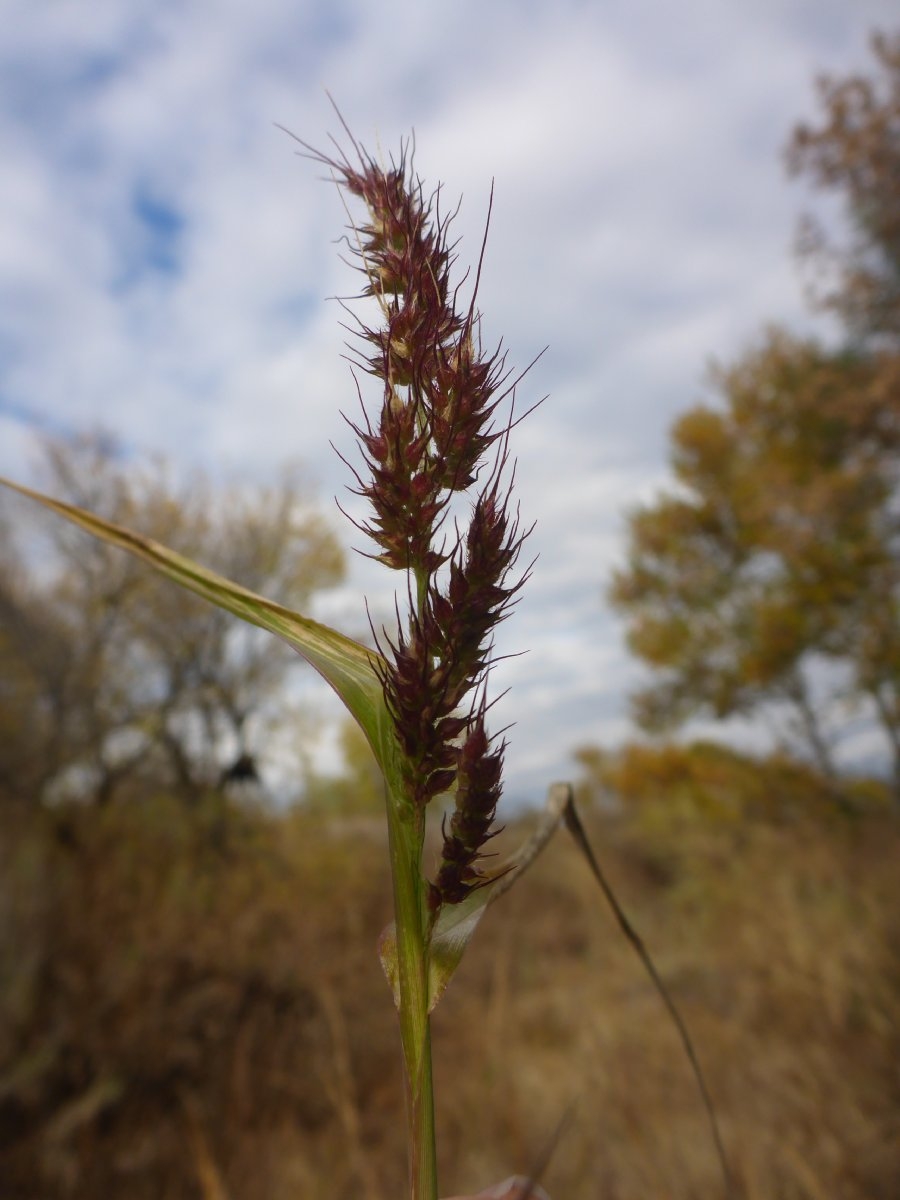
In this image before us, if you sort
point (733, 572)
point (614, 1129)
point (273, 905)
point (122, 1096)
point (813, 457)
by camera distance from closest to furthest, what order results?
point (614, 1129) → point (122, 1096) → point (273, 905) → point (813, 457) → point (733, 572)

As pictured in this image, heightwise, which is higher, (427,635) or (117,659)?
(117,659)

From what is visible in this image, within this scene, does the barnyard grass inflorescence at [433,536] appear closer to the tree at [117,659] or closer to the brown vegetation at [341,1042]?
the brown vegetation at [341,1042]

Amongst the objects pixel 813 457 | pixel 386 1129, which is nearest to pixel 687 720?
pixel 813 457

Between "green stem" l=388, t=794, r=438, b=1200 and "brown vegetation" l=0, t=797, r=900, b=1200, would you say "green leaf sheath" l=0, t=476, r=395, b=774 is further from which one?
"brown vegetation" l=0, t=797, r=900, b=1200

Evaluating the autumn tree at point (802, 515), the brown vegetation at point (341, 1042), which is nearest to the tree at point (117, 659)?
the brown vegetation at point (341, 1042)

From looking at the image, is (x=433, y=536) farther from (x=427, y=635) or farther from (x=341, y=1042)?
(x=341, y=1042)

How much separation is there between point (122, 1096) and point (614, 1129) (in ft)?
10.8

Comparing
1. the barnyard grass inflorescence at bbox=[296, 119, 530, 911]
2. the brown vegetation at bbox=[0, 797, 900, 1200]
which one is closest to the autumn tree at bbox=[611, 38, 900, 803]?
the brown vegetation at bbox=[0, 797, 900, 1200]

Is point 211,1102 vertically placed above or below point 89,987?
below

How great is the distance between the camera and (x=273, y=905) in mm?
9320

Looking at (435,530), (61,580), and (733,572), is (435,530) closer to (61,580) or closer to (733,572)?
(61,580)

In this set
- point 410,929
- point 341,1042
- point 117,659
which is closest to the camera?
point 410,929

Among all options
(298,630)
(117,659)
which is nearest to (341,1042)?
(298,630)

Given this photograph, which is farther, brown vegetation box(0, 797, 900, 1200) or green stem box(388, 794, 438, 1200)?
brown vegetation box(0, 797, 900, 1200)
